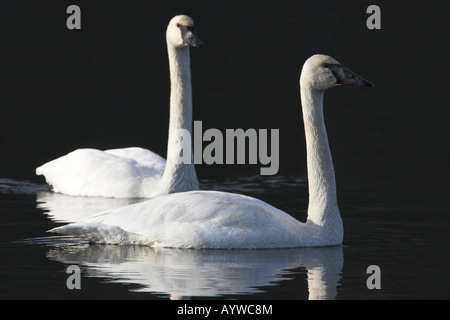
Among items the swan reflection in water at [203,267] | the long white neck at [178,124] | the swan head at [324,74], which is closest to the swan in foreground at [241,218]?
the swan head at [324,74]

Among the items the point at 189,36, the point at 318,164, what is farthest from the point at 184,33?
the point at 318,164

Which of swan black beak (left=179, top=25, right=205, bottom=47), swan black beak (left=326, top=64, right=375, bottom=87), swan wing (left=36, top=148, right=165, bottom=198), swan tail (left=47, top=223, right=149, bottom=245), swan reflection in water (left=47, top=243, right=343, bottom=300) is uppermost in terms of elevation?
swan black beak (left=179, top=25, right=205, bottom=47)

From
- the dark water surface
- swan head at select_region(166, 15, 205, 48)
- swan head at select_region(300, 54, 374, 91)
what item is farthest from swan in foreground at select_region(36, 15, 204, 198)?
swan head at select_region(300, 54, 374, 91)

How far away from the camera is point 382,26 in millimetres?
41656

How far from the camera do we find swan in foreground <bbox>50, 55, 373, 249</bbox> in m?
12.4

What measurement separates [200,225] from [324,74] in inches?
82.9

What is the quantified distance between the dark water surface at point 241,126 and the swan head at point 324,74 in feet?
5.74

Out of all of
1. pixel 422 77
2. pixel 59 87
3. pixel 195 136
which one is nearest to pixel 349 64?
pixel 422 77

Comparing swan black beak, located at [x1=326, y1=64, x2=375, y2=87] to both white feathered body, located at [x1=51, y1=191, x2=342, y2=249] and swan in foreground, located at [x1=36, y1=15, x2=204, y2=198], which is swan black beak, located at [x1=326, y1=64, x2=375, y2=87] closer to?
white feathered body, located at [x1=51, y1=191, x2=342, y2=249]

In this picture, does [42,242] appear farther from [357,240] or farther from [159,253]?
[357,240]

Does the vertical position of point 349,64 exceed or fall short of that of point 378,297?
it exceeds it

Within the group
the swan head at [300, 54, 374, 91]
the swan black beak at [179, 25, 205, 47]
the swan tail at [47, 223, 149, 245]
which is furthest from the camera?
the swan black beak at [179, 25, 205, 47]

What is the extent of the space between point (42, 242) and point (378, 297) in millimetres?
4090

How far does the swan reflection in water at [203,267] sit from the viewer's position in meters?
10.8
